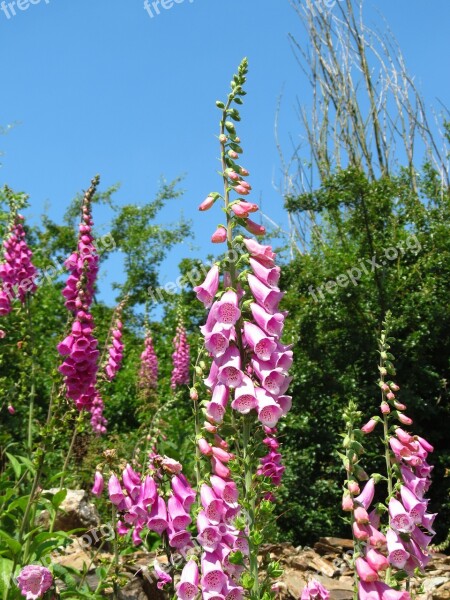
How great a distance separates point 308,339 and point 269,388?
240 inches

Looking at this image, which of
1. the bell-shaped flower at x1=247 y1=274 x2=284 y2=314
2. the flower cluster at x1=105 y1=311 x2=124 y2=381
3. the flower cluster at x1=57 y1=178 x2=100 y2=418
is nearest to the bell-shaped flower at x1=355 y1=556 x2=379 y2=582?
the bell-shaped flower at x1=247 y1=274 x2=284 y2=314

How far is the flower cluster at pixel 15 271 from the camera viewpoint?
586cm

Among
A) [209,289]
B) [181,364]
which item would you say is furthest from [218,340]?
[181,364]

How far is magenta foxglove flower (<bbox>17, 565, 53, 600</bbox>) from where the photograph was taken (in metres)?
2.69

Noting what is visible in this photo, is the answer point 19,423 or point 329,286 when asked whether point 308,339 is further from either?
point 19,423

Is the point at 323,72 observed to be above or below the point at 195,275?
above

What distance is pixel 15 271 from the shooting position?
5930mm

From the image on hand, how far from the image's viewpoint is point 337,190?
29.3 feet

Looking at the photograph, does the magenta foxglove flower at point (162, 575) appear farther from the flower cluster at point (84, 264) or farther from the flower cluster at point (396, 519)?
the flower cluster at point (84, 264)

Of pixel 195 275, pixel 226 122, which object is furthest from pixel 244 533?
pixel 195 275

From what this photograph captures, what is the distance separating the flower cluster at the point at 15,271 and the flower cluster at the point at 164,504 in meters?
3.31

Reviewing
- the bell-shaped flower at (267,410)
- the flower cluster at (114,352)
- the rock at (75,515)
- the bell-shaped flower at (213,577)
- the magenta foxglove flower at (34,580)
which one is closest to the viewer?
the bell-shaped flower at (213,577)

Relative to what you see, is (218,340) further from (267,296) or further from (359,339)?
(359,339)

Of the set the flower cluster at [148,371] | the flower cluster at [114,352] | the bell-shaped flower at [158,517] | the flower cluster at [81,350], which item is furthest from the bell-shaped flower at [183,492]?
the flower cluster at [148,371]
